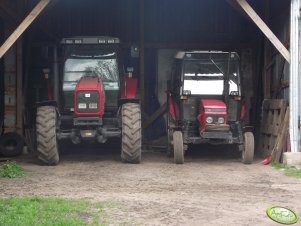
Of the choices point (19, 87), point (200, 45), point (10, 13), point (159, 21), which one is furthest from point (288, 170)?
point (10, 13)

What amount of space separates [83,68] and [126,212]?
5718 millimetres

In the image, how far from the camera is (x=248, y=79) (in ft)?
50.8

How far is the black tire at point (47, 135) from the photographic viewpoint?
10.6m

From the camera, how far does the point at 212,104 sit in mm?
11125

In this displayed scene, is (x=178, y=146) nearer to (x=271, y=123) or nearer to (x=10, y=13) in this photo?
(x=271, y=123)

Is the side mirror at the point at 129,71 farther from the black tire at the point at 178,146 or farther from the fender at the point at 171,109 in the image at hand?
the black tire at the point at 178,146

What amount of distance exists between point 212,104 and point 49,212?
18.3 ft

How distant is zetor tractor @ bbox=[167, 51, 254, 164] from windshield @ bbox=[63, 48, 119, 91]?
4.93 ft

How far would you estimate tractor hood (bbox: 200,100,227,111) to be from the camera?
11039 mm

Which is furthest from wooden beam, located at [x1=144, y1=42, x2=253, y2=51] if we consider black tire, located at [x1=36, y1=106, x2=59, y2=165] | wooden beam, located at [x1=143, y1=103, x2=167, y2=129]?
black tire, located at [x1=36, y1=106, x2=59, y2=165]

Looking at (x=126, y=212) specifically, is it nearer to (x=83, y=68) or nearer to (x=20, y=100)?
(x=83, y=68)

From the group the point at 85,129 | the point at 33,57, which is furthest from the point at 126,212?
the point at 33,57

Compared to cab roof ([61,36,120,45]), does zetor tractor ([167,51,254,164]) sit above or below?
below

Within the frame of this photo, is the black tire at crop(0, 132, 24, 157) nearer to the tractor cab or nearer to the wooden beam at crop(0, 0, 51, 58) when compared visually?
the tractor cab
